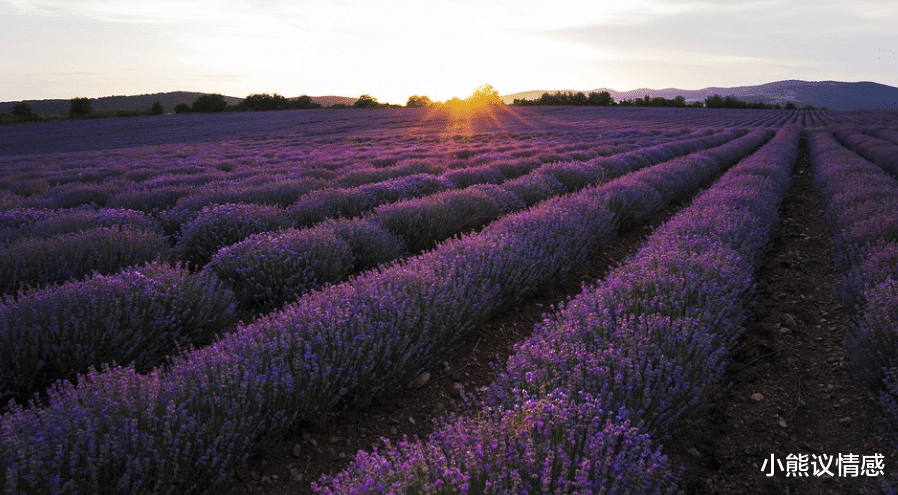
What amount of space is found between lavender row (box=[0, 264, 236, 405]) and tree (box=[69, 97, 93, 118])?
53767 millimetres

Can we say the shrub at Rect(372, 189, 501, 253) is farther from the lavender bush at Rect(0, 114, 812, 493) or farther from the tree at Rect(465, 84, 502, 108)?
the tree at Rect(465, 84, 502, 108)

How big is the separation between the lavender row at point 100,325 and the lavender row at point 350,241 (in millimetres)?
464

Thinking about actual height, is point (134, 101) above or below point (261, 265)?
above

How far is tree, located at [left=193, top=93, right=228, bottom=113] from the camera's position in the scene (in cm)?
5047

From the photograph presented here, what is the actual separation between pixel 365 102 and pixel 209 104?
16976 millimetres

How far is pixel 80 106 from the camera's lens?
4572 cm

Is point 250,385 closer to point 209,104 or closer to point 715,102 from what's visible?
point 209,104

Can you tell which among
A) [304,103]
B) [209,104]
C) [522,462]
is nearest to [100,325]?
[522,462]

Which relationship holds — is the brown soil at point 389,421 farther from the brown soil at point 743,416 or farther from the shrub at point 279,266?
the shrub at point 279,266

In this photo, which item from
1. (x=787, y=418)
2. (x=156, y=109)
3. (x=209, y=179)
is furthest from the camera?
(x=156, y=109)

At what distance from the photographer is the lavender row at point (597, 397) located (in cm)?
147

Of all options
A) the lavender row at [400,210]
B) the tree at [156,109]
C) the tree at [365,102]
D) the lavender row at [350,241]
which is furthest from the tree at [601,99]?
the lavender row at [350,241]

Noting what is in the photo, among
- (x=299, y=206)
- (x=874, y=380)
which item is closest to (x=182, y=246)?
(x=299, y=206)

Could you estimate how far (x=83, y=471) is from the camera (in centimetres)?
158
